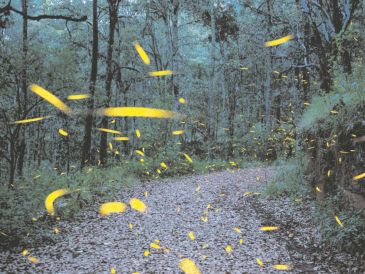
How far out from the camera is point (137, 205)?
11.7 metres

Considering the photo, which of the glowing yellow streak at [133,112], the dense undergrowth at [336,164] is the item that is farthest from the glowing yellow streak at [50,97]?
the dense undergrowth at [336,164]

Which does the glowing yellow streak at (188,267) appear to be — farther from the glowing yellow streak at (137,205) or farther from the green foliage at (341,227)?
the glowing yellow streak at (137,205)

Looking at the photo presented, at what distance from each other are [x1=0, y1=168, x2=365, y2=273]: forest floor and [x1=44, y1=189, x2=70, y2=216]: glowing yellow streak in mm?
917

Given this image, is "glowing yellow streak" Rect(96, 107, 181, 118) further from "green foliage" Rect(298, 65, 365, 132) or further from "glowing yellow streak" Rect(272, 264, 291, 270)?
"glowing yellow streak" Rect(272, 264, 291, 270)

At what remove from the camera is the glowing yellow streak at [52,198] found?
410 inches

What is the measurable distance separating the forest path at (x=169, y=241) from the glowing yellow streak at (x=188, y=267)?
0.33 ft

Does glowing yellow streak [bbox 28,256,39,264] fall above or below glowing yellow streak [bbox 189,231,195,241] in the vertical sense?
below

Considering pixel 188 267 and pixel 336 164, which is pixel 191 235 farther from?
pixel 336 164

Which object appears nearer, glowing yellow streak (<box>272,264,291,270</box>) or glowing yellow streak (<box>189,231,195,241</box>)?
glowing yellow streak (<box>272,264,291,270</box>)

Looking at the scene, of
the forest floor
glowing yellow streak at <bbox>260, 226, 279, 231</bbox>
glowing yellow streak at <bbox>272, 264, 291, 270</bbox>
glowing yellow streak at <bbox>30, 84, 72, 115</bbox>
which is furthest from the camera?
glowing yellow streak at <bbox>30, 84, 72, 115</bbox>

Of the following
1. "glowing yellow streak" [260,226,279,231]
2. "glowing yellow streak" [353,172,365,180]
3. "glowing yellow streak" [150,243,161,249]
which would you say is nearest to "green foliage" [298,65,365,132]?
"glowing yellow streak" [353,172,365,180]

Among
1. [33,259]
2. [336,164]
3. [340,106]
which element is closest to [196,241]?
[33,259]

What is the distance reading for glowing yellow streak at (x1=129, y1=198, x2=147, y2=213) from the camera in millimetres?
11126

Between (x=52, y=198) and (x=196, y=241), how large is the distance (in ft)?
18.7
